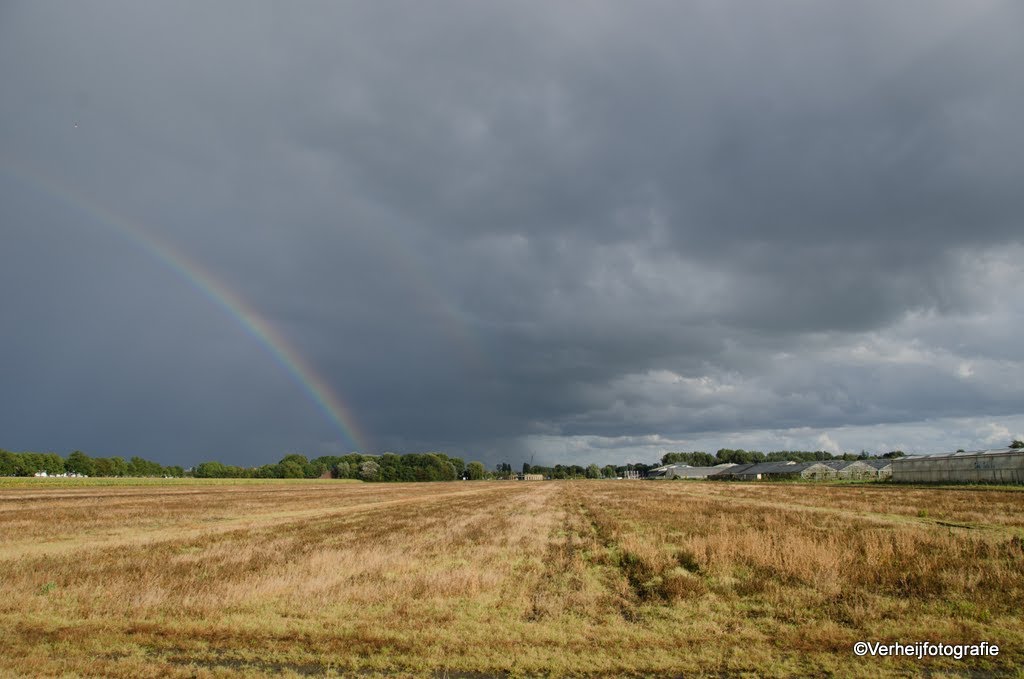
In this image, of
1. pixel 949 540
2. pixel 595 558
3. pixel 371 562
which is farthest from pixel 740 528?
pixel 371 562

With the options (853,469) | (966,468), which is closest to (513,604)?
(966,468)

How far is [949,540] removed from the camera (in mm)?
21688

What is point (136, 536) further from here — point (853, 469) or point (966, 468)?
point (853, 469)

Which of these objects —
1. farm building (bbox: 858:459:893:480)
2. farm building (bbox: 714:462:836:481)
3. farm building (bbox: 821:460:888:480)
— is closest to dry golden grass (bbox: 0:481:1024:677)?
farm building (bbox: 714:462:836:481)

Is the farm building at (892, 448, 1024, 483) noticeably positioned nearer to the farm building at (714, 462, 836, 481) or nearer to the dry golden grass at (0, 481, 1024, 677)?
the farm building at (714, 462, 836, 481)

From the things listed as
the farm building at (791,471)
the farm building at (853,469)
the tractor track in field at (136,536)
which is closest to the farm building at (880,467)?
the farm building at (853,469)

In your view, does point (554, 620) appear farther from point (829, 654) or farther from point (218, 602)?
point (218, 602)

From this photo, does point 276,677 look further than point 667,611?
No

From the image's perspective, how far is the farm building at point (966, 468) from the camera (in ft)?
317

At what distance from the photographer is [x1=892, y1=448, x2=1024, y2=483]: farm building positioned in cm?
9662

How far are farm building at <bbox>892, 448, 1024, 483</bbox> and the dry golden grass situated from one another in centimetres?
9888

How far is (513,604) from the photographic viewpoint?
1411 cm

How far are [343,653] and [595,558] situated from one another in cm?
1305

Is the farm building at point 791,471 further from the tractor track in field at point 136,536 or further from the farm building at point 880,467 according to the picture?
the tractor track in field at point 136,536
